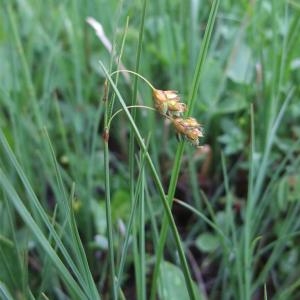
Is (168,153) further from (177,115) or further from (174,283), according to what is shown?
(177,115)

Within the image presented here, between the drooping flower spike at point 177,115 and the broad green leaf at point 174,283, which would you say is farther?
the broad green leaf at point 174,283

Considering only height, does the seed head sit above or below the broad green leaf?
above

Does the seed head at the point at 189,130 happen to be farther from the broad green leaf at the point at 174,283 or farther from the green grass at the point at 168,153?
the broad green leaf at the point at 174,283

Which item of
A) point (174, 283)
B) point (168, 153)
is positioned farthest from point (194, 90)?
point (168, 153)

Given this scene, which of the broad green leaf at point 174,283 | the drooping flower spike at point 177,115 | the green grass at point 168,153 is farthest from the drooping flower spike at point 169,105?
the broad green leaf at point 174,283

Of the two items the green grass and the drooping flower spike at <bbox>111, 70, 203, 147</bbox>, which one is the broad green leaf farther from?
the drooping flower spike at <bbox>111, 70, 203, 147</bbox>

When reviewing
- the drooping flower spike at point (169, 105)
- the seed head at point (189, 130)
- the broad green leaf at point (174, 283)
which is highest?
the drooping flower spike at point (169, 105)

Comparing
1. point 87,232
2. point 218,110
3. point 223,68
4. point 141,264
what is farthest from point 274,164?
point 141,264

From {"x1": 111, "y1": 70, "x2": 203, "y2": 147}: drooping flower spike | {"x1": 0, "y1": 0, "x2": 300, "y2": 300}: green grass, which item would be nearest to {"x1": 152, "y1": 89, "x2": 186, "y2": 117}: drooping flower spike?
{"x1": 111, "y1": 70, "x2": 203, "y2": 147}: drooping flower spike

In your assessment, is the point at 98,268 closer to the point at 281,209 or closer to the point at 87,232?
the point at 87,232
